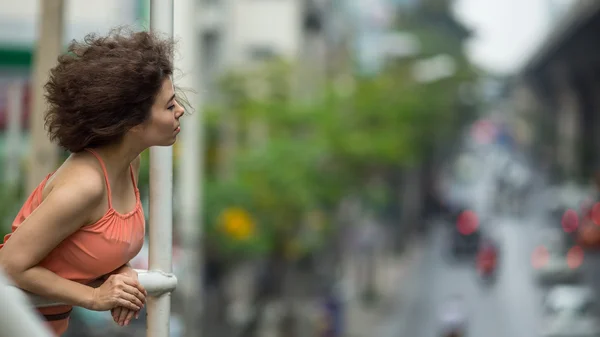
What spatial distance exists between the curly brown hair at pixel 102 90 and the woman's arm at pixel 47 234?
0.52 feet

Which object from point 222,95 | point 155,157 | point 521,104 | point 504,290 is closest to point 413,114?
point 504,290

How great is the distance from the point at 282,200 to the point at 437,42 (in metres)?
45.4

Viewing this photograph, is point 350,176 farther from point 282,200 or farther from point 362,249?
point 282,200

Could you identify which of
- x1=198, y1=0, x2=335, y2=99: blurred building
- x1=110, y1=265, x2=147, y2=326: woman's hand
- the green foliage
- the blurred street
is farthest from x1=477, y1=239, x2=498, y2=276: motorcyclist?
x1=110, y1=265, x2=147, y2=326: woman's hand

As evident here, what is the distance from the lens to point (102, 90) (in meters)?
2.82

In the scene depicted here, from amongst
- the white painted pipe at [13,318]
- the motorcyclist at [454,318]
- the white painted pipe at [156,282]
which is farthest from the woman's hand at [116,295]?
the motorcyclist at [454,318]

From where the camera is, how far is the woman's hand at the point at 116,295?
2801 millimetres

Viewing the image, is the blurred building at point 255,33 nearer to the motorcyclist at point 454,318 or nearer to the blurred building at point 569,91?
the blurred building at point 569,91

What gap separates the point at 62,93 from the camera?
289 cm

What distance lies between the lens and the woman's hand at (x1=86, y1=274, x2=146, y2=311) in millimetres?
2801

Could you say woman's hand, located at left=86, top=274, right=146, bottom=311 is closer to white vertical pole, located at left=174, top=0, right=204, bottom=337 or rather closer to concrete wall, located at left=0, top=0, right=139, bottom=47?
white vertical pole, located at left=174, top=0, right=204, bottom=337

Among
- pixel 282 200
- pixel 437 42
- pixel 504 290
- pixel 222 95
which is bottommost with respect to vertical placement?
pixel 504 290

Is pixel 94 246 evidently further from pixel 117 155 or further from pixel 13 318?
pixel 13 318

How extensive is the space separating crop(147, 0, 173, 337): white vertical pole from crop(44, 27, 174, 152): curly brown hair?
0.23 metres
